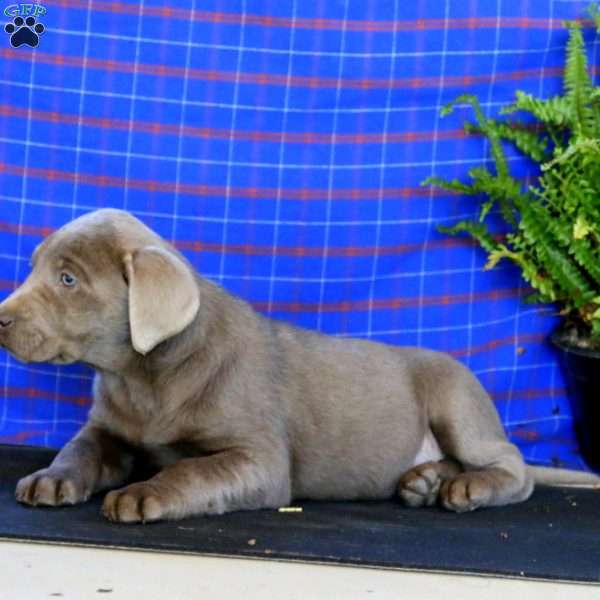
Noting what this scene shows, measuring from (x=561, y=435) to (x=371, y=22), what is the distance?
5.45ft

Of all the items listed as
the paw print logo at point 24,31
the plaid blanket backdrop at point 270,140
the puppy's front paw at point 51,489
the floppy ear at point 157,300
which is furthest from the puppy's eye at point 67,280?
the paw print logo at point 24,31

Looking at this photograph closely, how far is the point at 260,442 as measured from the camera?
12.5 feet

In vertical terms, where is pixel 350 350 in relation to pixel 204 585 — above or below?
above

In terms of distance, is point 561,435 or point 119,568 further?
point 561,435

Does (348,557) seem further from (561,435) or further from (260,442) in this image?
(561,435)

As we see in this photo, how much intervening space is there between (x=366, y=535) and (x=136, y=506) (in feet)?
2.07

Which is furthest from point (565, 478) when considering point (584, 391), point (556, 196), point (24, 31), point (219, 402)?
point (24, 31)

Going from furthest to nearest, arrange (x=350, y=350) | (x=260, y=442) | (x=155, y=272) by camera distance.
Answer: (x=350, y=350), (x=260, y=442), (x=155, y=272)

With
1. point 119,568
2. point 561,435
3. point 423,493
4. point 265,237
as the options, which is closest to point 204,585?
point 119,568

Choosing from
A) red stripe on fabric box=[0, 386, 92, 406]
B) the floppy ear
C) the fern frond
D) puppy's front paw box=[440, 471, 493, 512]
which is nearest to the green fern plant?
the fern frond

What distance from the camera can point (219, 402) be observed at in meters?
3.84

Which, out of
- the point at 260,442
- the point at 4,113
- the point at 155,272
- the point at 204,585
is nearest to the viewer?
the point at 204,585

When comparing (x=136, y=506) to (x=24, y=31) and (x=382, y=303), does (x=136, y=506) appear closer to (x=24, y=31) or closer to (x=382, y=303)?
(x=382, y=303)

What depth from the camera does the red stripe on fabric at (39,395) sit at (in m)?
4.69
